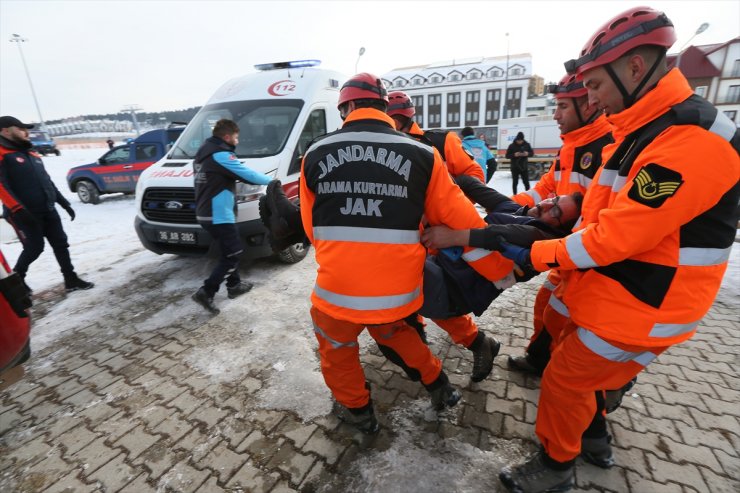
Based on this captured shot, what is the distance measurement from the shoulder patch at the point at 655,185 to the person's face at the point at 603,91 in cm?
41

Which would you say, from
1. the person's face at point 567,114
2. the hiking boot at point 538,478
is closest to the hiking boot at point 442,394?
the hiking boot at point 538,478

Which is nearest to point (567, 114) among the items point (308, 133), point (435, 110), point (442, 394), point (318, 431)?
point (442, 394)

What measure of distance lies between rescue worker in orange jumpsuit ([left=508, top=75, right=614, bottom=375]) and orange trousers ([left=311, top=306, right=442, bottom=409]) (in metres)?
0.98

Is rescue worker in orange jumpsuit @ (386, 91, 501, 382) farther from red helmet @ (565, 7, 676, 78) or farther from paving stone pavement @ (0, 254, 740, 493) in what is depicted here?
red helmet @ (565, 7, 676, 78)

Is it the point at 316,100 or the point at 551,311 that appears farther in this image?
the point at 316,100

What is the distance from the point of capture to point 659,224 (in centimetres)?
137

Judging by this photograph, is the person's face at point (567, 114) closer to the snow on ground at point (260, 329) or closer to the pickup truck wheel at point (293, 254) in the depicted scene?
the snow on ground at point (260, 329)

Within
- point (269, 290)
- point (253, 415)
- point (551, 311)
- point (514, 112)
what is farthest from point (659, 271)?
point (514, 112)

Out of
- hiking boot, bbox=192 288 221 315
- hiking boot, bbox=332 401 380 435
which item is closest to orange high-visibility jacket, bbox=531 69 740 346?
hiking boot, bbox=332 401 380 435

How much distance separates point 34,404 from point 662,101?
454 centimetres

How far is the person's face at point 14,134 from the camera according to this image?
4199 millimetres

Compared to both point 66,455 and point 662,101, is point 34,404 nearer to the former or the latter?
point 66,455

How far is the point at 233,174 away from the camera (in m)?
3.93

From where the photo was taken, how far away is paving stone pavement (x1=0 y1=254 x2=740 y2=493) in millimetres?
2131
